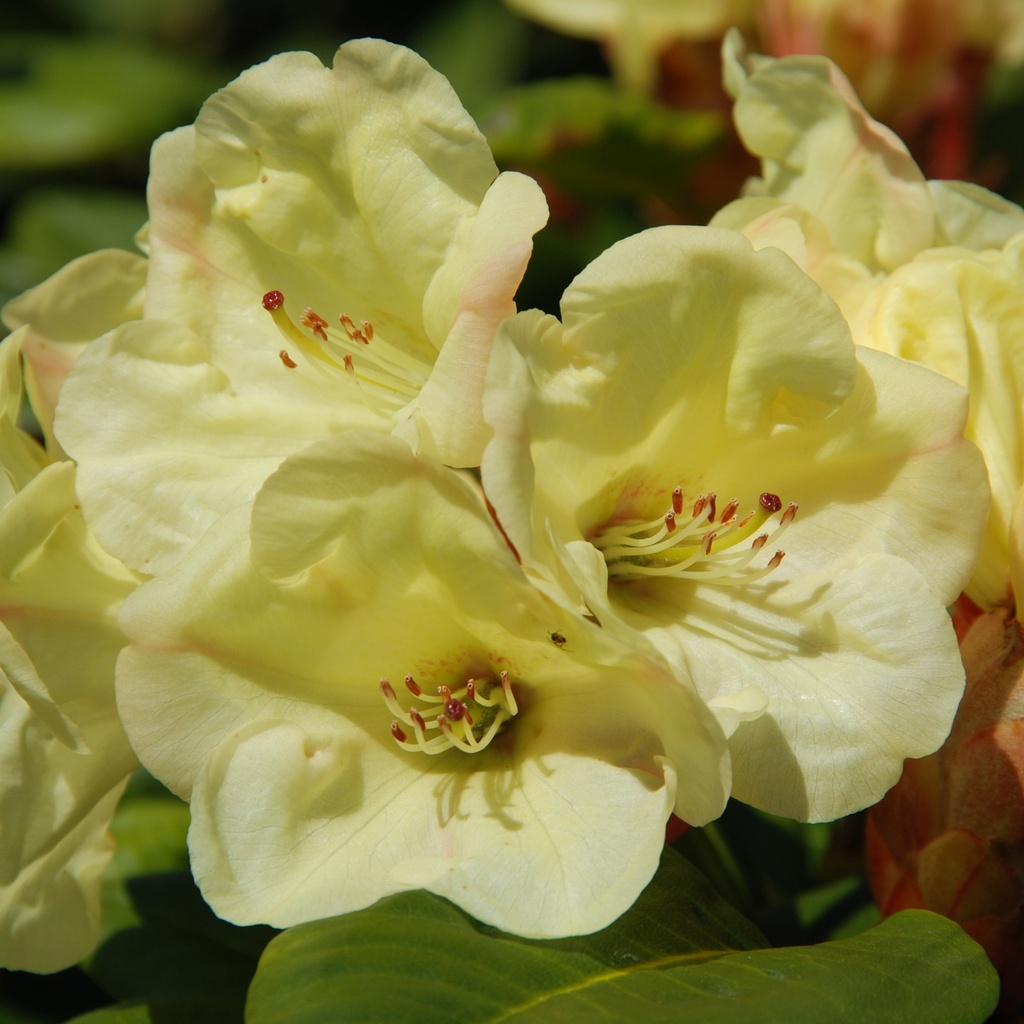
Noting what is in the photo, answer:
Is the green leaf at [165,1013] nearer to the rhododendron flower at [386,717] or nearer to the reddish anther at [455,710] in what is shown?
the rhododendron flower at [386,717]

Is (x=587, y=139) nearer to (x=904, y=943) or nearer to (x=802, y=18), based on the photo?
(x=802, y=18)

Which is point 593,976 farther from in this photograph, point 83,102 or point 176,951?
point 83,102

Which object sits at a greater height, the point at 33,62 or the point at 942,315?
the point at 942,315

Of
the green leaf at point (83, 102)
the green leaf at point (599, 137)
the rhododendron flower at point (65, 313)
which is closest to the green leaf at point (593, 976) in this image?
the rhododendron flower at point (65, 313)

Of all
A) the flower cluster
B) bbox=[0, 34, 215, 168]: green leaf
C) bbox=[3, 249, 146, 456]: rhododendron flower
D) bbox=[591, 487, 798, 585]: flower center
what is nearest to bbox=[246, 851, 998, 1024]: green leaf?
the flower cluster

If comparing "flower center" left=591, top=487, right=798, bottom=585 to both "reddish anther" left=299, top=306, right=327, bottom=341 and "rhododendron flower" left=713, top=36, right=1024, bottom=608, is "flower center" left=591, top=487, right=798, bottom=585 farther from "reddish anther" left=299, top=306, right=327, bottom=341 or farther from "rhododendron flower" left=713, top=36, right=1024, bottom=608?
"reddish anther" left=299, top=306, right=327, bottom=341

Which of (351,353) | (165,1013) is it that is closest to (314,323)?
(351,353)

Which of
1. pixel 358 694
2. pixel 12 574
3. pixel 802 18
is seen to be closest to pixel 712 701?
pixel 358 694
